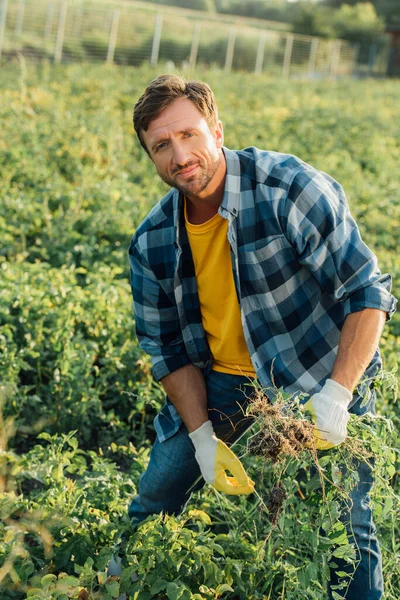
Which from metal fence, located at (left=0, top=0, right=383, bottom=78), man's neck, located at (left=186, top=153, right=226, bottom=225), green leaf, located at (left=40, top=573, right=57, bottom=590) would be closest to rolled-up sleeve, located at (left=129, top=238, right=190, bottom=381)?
man's neck, located at (left=186, top=153, right=226, bottom=225)

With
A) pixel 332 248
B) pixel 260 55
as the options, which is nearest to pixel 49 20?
pixel 260 55

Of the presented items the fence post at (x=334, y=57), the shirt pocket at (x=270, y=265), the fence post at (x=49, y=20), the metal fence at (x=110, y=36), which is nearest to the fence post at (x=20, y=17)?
the metal fence at (x=110, y=36)

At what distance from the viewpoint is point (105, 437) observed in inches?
144

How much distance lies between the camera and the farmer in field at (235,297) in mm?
2369

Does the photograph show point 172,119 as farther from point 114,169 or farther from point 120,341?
point 114,169

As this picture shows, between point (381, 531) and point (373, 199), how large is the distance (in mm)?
4625

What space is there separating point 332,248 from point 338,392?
16.8 inches

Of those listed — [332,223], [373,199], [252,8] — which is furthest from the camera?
[252,8]

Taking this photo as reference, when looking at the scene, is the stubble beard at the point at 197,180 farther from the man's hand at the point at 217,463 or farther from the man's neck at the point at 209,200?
the man's hand at the point at 217,463

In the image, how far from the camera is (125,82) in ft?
45.7

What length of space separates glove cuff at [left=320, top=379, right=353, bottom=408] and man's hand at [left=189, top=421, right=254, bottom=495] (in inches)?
14.7


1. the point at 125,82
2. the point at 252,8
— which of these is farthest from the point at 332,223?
the point at 252,8

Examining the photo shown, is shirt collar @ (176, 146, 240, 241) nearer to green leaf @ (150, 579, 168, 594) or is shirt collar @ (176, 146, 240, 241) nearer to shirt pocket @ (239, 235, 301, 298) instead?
shirt pocket @ (239, 235, 301, 298)

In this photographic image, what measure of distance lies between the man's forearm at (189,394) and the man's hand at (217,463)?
4cm
